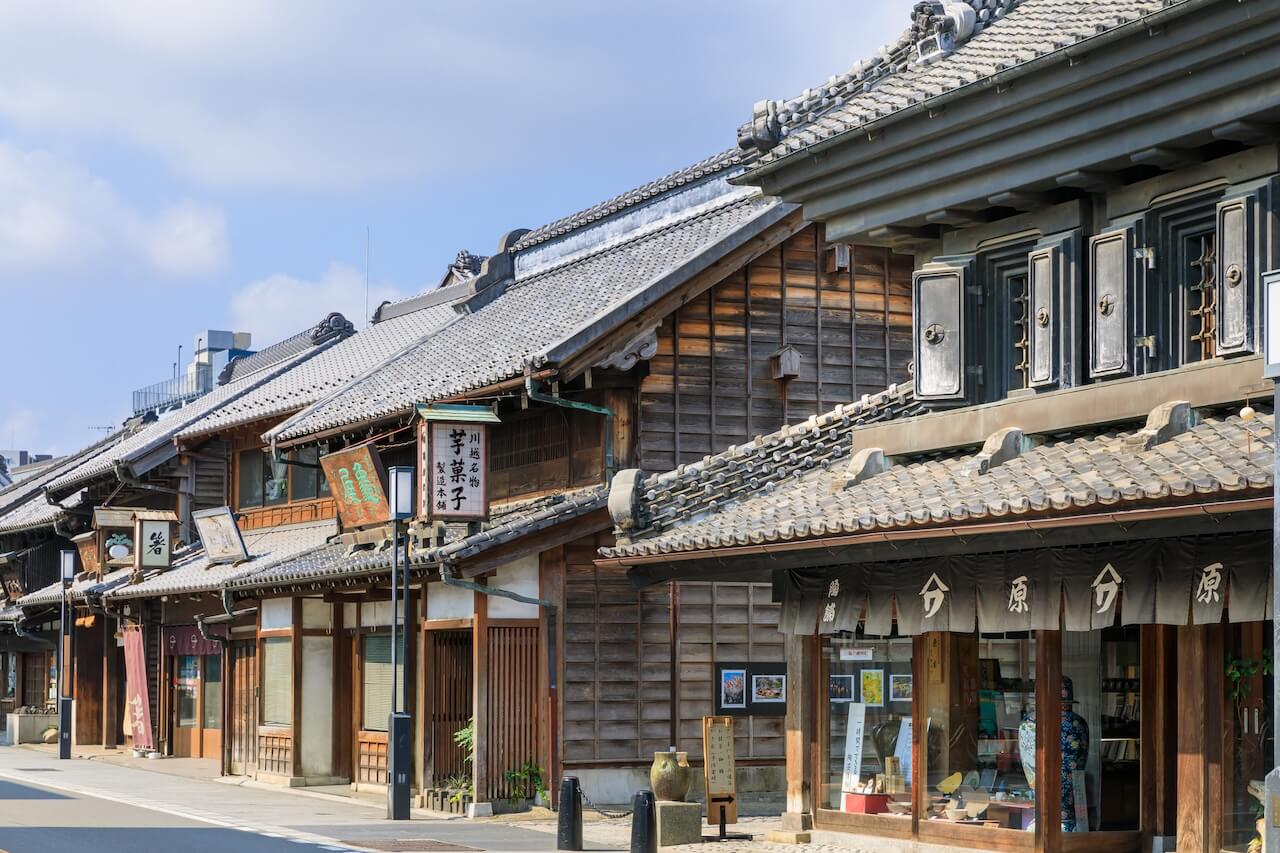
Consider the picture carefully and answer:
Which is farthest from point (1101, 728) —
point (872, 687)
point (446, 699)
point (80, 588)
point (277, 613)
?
point (80, 588)

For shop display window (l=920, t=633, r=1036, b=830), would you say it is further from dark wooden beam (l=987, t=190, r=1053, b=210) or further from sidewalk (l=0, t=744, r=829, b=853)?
dark wooden beam (l=987, t=190, r=1053, b=210)

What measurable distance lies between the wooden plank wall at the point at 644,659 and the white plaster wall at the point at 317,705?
742cm

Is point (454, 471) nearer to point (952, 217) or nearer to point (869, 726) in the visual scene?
point (869, 726)

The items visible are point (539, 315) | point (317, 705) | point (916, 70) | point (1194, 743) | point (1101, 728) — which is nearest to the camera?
point (1194, 743)

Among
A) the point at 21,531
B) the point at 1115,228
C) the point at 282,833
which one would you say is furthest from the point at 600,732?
the point at 21,531

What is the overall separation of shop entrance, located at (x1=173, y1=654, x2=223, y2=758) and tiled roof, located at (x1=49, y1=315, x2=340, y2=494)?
4.79 m

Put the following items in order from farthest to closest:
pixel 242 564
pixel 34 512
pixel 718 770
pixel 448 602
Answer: pixel 34 512, pixel 242 564, pixel 448 602, pixel 718 770

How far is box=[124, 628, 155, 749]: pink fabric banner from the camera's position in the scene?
40.0m

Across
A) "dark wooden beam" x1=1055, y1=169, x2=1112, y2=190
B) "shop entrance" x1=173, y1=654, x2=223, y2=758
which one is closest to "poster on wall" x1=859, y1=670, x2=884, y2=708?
"dark wooden beam" x1=1055, y1=169, x2=1112, y2=190

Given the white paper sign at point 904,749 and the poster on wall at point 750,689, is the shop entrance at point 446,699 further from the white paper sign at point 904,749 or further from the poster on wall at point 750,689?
the white paper sign at point 904,749

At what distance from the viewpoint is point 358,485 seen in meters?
28.0

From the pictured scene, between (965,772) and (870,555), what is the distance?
2.43m

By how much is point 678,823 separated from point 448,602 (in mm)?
6755

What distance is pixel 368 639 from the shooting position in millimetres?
29766
